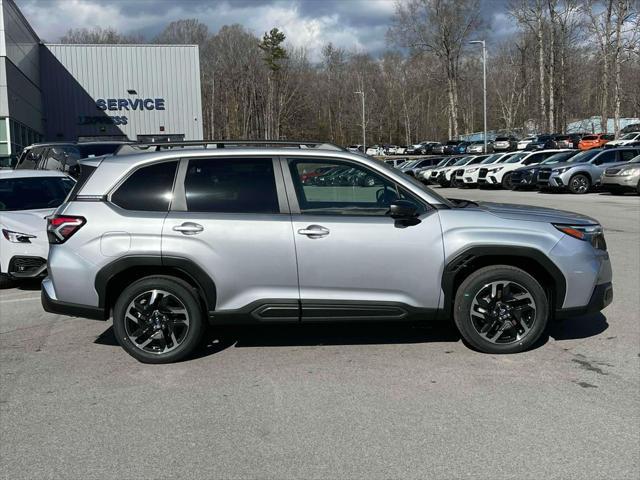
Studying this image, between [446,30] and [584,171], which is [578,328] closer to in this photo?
[584,171]

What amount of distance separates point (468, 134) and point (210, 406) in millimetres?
97119

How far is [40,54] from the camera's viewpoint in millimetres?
42750

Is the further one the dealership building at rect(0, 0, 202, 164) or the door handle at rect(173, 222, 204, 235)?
the dealership building at rect(0, 0, 202, 164)

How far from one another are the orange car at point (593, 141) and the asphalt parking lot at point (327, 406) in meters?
50.3

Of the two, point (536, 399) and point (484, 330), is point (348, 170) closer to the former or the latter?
point (484, 330)

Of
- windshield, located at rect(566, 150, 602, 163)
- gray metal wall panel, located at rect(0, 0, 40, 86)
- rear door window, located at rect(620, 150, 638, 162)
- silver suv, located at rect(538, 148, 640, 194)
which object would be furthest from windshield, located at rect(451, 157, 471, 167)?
gray metal wall panel, located at rect(0, 0, 40, 86)

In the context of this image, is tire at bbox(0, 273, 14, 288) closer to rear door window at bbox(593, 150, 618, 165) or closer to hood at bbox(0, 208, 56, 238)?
hood at bbox(0, 208, 56, 238)

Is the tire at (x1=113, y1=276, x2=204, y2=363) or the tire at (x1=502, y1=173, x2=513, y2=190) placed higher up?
the tire at (x1=502, y1=173, x2=513, y2=190)

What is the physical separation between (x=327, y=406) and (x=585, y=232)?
270 cm

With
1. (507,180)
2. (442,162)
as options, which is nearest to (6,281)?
(507,180)

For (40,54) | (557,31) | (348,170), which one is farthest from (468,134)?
(348,170)

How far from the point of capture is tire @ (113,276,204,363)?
5301 millimetres

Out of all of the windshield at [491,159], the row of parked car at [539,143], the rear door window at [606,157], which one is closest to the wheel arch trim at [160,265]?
the rear door window at [606,157]

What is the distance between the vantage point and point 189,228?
17.1ft
